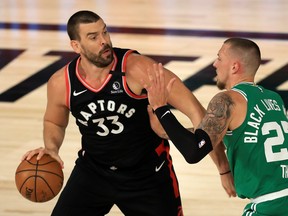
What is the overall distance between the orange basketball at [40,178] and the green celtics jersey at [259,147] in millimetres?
1167

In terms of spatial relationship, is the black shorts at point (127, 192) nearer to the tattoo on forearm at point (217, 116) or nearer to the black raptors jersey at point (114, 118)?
the black raptors jersey at point (114, 118)

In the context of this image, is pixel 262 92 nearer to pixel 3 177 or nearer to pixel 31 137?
pixel 3 177

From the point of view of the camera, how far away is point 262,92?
4492 mm

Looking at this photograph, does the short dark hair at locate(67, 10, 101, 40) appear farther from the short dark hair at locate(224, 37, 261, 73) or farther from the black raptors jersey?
the short dark hair at locate(224, 37, 261, 73)

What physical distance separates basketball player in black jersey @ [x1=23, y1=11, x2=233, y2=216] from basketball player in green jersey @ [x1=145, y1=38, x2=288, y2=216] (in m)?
0.54

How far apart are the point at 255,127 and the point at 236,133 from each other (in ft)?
0.34

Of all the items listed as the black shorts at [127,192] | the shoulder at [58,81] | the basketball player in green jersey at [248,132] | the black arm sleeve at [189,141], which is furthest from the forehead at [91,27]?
the black arm sleeve at [189,141]

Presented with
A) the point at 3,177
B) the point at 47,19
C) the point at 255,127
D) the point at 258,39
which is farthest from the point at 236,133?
the point at 47,19

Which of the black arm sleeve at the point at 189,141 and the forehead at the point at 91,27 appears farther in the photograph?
the forehead at the point at 91,27

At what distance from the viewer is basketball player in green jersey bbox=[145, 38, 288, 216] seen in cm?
430

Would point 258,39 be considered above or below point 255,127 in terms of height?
below

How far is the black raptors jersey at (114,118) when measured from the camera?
4973 millimetres

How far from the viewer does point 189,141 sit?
4188mm

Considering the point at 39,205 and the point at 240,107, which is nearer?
the point at 240,107
